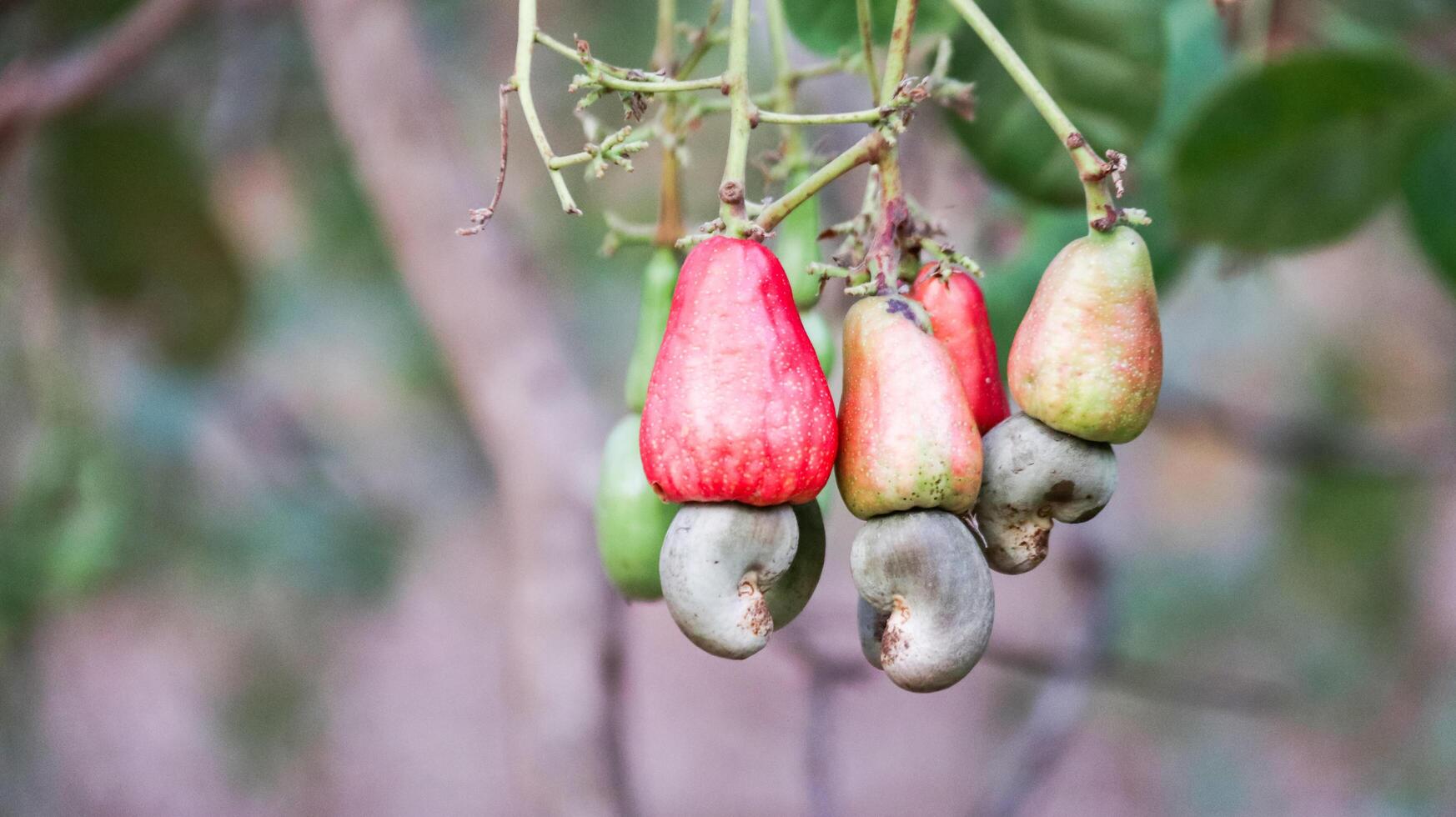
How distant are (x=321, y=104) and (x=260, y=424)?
3.03ft

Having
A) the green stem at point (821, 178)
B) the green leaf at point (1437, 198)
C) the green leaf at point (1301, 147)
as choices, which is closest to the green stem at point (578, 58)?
the green stem at point (821, 178)

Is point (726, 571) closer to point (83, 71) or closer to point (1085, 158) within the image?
→ point (1085, 158)

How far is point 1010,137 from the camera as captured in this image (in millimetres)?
1255

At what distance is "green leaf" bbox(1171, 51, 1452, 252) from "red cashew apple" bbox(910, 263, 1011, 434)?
692 millimetres

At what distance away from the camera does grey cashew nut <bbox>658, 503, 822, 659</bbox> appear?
2.39 feet

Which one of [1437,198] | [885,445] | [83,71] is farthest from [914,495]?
[83,71]

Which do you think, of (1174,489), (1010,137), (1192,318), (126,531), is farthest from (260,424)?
(1174,489)

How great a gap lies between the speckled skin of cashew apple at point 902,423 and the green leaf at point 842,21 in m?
0.46

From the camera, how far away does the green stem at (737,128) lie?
0.75 m

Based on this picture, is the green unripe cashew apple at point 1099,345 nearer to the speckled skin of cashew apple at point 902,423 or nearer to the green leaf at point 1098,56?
the speckled skin of cashew apple at point 902,423

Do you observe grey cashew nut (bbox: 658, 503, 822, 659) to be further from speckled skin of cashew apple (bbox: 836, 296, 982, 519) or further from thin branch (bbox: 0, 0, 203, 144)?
thin branch (bbox: 0, 0, 203, 144)

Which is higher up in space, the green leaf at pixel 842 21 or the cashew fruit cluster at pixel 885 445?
the green leaf at pixel 842 21

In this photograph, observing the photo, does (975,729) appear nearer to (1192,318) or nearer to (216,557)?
(1192,318)

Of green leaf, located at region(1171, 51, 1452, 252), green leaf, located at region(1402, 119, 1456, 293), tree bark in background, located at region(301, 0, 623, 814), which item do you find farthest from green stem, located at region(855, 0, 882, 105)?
tree bark in background, located at region(301, 0, 623, 814)
